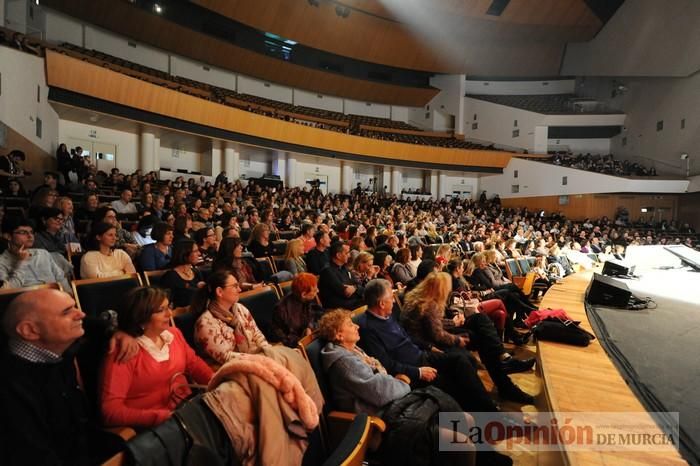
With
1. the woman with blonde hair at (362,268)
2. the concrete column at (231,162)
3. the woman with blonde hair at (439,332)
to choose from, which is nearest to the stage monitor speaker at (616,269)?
the woman with blonde hair at (439,332)

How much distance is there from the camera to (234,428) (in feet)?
3.10

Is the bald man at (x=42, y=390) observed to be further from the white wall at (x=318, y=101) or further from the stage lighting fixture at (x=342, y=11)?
the white wall at (x=318, y=101)

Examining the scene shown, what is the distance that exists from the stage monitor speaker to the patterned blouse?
13.8 ft

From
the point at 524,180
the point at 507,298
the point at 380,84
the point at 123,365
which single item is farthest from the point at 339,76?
the point at 123,365

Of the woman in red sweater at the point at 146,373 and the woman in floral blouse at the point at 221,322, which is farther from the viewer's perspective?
the woman in floral blouse at the point at 221,322

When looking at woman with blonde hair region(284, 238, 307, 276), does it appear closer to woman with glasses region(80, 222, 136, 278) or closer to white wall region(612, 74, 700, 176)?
woman with glasses region(80, 222, 136, 278)

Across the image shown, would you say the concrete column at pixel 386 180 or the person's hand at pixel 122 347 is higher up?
the concrete column at pixel 386 180

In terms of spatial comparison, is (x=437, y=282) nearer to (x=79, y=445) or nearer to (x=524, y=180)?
(x=79, y=445)

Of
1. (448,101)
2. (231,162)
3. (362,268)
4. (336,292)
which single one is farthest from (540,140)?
(336,292)

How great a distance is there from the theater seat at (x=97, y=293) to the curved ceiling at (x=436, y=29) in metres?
12.6

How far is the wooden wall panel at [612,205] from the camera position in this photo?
45.2ft

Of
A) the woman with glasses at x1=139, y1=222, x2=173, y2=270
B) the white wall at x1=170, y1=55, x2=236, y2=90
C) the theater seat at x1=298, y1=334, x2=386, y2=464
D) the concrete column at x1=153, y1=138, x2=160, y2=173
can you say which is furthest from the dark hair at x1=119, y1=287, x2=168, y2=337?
the white wall at x1=170, y1=55, x2=236, y2=90

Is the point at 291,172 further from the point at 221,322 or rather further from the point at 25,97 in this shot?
the point at 221,322

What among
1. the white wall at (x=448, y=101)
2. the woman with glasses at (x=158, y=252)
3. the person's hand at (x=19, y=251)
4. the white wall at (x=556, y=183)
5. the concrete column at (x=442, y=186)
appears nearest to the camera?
the person's hand at (x=19, y=251)
